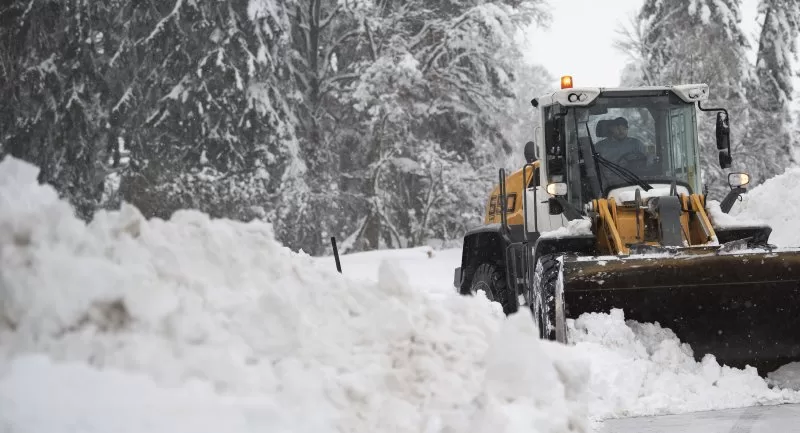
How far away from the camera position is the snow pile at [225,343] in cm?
324

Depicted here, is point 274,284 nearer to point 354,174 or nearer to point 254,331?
point 254,331

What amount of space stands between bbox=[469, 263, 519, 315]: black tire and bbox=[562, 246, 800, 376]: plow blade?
8.64 ft

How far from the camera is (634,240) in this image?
7.65 metres

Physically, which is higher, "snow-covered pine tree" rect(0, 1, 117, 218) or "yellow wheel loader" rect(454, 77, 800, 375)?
"snow-covered pine tree" rect(0, 1, 117, 218)

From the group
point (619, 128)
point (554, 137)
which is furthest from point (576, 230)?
point (619, 128)

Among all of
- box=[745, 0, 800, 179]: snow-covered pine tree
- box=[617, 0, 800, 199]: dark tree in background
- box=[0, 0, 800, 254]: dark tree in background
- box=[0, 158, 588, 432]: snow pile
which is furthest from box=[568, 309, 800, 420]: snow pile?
box=[745, 0, 800, 179]: snow-covered pine tree

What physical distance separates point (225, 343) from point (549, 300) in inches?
134

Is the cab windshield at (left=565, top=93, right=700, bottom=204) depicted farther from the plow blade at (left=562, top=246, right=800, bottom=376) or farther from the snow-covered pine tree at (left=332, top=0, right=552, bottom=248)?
the snow-covered pine tree at (left=332, top=0, right=552, bottom=248)

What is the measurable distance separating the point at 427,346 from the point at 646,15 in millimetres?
27016

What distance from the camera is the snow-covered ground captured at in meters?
3.24

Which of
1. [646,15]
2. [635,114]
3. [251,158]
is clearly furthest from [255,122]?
[635,114]

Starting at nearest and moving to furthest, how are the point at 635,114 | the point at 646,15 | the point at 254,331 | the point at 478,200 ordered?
the point at 254,331, the point at 635,114, the point at 478,200, the point at 646,15

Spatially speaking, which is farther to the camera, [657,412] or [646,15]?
[646,15]

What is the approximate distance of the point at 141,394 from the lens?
3.22 meters
